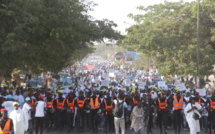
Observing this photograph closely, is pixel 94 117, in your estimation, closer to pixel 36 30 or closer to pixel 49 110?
pixel 49 110

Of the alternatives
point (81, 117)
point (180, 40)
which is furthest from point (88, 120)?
point (180, 40)

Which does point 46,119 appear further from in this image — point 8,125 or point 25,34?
point 8,125

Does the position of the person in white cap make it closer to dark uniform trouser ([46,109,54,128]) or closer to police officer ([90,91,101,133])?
police officer ([90,91,101,133])

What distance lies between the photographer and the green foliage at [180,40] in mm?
24453

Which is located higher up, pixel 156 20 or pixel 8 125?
pixel 156 20

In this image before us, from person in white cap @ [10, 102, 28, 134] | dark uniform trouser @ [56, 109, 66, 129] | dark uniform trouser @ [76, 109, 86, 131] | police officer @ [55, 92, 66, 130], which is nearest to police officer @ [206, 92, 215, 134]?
dark uniform trouser @ [76, 109, 86, 131]

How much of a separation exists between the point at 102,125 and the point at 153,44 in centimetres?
1201

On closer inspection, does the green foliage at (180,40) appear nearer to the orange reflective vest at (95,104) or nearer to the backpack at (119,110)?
the orange reflective vest at (95,104)

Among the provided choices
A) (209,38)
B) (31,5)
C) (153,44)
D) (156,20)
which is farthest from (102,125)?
(156,20)

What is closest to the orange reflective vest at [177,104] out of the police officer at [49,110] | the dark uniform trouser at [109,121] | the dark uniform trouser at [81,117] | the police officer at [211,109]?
the police officer at [211,109]

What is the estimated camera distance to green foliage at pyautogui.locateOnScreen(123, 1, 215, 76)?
24.5 metres

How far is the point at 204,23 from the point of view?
1003 inches

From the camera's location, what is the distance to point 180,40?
85.8 feet

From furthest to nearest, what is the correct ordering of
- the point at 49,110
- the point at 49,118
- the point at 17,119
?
the point at 49,118, the point at 49,110, the point at 17,119
